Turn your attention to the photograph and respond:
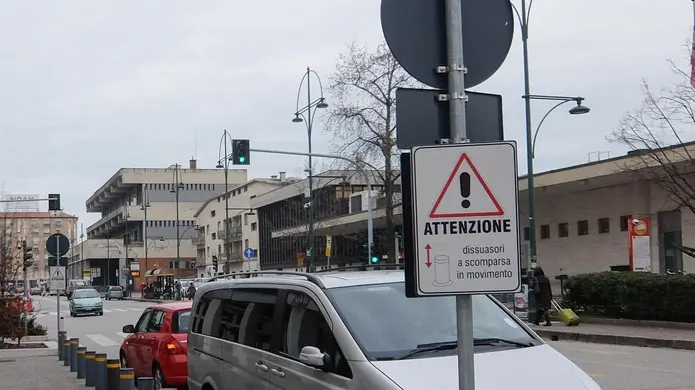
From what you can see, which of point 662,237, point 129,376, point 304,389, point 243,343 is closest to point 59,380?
point 129,376

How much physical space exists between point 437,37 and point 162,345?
937cm

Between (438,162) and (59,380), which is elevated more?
(438,162)

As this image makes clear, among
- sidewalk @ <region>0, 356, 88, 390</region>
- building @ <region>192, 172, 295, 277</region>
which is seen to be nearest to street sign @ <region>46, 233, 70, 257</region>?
sidewalk @ <region>0, 356, 88, 390</region>

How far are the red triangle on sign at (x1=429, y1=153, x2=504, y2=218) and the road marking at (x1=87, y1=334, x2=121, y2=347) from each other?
77.7 feet

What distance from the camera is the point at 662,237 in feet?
122

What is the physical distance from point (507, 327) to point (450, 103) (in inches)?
106

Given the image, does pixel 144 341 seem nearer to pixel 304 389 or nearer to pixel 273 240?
pixel 304 389

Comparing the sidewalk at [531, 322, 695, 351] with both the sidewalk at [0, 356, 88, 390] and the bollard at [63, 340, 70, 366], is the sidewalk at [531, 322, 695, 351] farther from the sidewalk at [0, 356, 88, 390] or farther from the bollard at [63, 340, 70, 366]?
the sidewalk at [0, 356, 88, 390]

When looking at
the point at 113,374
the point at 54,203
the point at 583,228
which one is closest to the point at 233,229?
the point at 54,203

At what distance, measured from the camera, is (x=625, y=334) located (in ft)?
68.5

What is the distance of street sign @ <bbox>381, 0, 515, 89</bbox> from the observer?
13.1 feet

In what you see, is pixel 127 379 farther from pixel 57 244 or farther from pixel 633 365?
pixel 57 244

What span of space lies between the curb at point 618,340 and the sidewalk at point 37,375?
12.7 m

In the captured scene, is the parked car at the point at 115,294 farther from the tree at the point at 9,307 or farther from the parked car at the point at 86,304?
the tree at the point at 9,307
